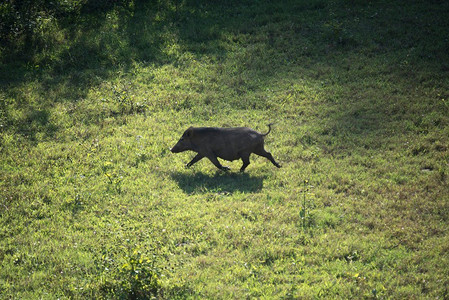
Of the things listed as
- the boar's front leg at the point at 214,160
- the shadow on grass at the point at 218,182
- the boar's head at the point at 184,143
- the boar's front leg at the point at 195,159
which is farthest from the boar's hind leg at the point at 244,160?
the boar's head at the point at 184,143

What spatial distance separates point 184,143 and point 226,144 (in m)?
1.09

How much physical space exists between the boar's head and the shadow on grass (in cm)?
68

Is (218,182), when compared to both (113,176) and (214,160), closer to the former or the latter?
(214,160)

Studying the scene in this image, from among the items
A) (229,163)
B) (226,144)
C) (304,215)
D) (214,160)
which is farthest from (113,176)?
(304,215)

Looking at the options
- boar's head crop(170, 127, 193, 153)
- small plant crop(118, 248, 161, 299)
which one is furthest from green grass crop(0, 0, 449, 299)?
boar's head crop(170, 127, 193, 153)

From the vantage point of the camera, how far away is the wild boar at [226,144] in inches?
410

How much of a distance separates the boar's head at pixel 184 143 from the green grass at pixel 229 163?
0.36m

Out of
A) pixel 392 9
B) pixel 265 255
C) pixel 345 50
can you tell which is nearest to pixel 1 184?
pixel 265 255

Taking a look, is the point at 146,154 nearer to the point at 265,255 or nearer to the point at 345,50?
the point at 265,255

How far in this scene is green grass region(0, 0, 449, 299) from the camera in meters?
7.45

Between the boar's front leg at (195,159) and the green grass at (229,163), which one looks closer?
the green grass at (229,163)

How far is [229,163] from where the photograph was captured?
451 inches

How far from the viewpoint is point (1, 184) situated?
10.2m

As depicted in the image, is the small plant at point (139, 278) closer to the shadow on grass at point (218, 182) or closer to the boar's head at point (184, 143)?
the shadow on grass at point (218, 182)
